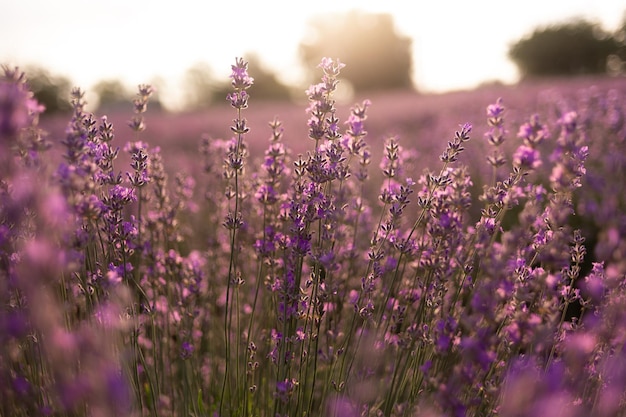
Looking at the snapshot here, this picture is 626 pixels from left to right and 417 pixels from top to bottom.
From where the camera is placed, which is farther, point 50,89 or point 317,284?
point 50,89

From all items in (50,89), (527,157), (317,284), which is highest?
(50,89)

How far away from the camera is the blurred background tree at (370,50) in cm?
4050

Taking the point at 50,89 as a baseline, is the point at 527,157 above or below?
below

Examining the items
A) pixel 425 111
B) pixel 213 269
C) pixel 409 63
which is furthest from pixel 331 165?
pixel 409 63

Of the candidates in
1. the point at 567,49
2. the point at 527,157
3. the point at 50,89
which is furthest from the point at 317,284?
the point at 567,49

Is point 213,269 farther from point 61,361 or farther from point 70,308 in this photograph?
point 61,361

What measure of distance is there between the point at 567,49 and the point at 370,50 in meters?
13.0

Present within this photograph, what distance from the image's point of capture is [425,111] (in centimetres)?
1168

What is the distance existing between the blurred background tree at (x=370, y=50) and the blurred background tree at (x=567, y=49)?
27.0ft

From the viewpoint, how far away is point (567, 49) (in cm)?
3716

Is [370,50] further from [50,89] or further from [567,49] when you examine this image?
[50,89]

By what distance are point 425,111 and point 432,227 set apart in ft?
34.2

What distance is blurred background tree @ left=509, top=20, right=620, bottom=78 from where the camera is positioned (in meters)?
36.1

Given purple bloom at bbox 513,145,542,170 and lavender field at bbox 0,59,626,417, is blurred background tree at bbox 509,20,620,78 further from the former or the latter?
purple bloom at bbox 513,145,542,170
